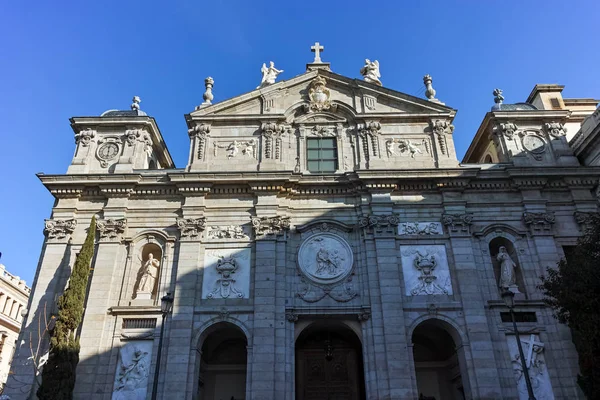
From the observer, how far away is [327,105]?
23547mm

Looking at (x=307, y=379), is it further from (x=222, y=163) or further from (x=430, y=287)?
(x=222, y=163)

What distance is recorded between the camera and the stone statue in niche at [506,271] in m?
19.7

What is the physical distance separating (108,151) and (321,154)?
33.7 ft

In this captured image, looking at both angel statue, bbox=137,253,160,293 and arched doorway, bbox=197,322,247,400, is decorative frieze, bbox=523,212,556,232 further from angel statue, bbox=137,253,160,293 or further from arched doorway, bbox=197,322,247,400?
angel statue, bbox=137,253,160,293

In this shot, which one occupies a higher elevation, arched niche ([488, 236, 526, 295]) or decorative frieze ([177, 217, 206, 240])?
decorative frieze ([177, 217, 206, 240])

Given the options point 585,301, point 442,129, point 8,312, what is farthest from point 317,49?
point 8,312

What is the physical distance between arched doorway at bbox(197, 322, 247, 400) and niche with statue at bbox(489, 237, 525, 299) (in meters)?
11.3

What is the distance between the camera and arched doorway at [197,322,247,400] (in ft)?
66.9

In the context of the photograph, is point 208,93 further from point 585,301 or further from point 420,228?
point 585,301

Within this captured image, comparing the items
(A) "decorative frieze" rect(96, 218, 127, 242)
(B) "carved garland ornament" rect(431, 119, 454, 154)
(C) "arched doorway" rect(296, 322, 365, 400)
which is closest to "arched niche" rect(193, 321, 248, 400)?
(C) "arched doorway" rect(296, 322, 365, 400)

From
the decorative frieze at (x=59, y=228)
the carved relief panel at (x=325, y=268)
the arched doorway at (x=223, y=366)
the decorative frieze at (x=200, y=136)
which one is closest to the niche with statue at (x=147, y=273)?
the arched doorway at (x=223, y=366)

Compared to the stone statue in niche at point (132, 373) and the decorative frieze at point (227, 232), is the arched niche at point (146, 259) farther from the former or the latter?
the stone statue in niche at point (132, 373)

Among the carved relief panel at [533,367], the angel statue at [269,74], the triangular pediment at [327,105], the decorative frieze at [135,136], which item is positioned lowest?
the carved relief panel at [533,367]

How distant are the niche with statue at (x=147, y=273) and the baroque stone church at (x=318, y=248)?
6 centimetres
